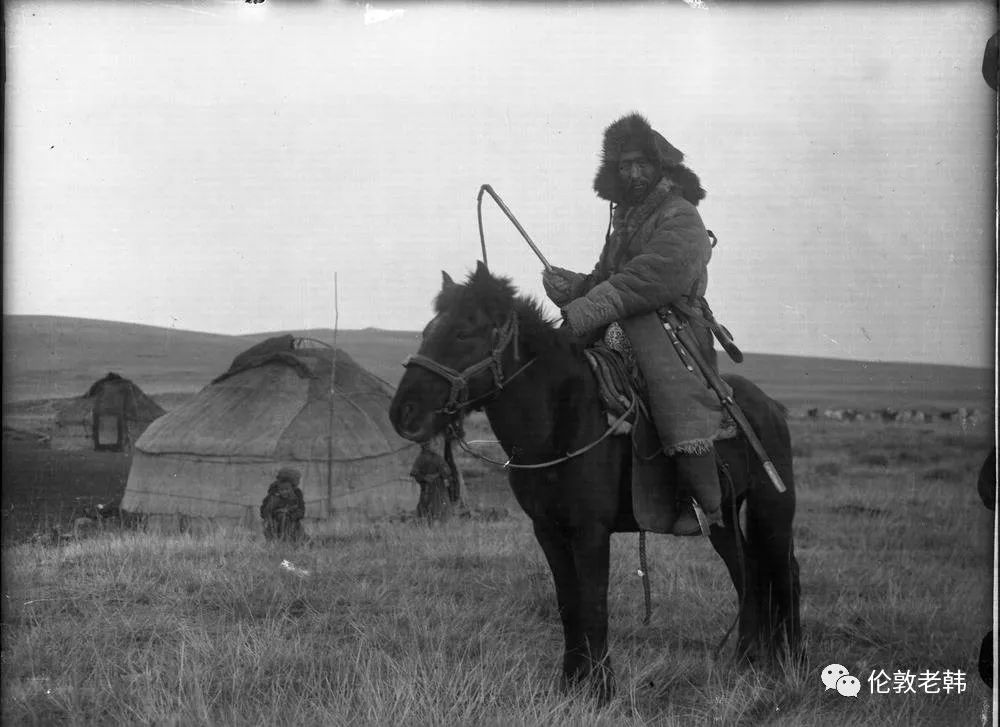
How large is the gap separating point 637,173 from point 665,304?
0.64 meters

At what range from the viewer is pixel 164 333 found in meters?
4.71

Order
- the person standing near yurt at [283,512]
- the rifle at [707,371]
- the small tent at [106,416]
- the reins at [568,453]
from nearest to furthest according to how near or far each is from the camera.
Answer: the reins at [568,453], the rifle at [707,371], the small tent at [106,416], the person standing near yurt at [283,512]

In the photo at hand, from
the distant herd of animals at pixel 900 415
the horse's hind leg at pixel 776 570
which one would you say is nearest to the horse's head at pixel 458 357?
the horse's hind leg at pixel 776 570

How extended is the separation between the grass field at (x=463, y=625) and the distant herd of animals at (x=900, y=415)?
11 centimetres

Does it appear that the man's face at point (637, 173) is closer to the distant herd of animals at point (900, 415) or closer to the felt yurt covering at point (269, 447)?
the distant herd of animals at point (900, 415)

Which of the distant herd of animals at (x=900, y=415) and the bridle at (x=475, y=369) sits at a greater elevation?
the bridle at (x=475, y=369)

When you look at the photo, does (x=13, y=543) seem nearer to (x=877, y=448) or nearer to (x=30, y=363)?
(x=30, y=363)

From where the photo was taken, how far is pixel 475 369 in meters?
3.56

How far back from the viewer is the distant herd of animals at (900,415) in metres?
4.40

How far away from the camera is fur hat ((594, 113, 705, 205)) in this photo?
410 cm

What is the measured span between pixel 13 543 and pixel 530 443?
2650 mm

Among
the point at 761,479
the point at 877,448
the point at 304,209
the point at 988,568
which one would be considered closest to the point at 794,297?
the point at 761,479

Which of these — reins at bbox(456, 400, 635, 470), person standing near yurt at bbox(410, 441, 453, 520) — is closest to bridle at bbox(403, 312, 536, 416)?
reins at bbox(456, 400, 635, 470)

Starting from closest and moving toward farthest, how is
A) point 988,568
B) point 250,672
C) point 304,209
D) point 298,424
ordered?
1. point 250,672
2. point 988,568
3. point 304,209
4. point 298,424
